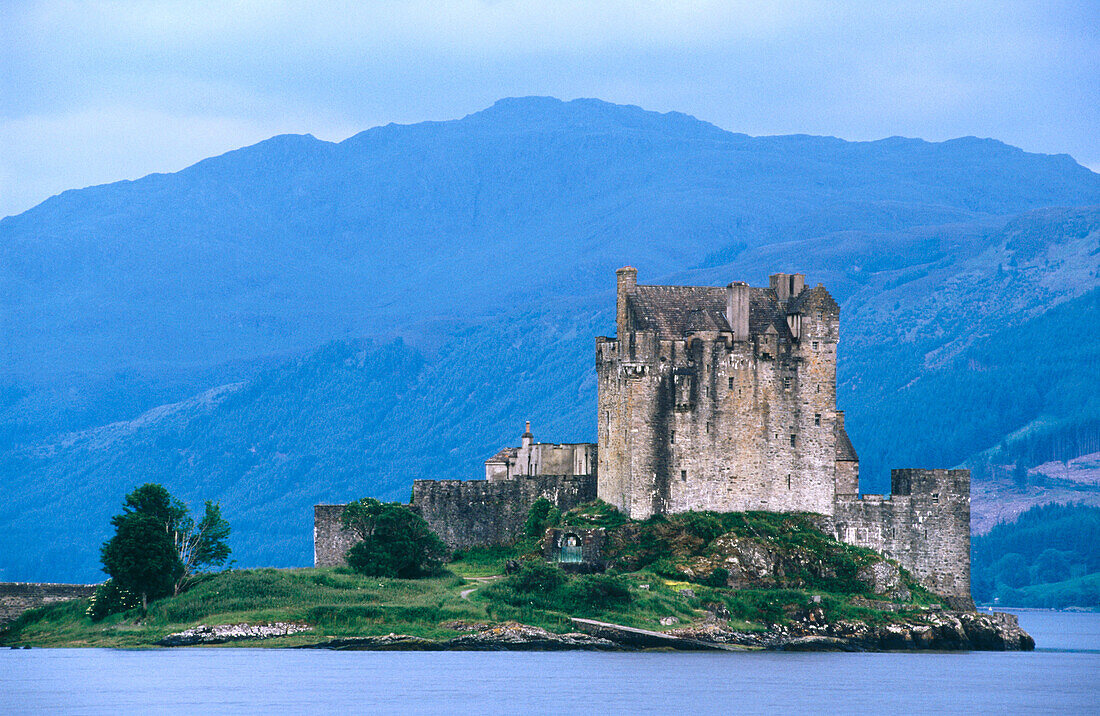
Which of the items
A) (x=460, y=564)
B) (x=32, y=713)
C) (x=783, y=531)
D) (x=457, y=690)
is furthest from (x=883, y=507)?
(x=32, y=713)

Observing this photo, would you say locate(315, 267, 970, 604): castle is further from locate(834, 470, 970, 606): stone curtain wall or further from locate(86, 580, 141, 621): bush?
locate(86, 580, 141, 621): bush

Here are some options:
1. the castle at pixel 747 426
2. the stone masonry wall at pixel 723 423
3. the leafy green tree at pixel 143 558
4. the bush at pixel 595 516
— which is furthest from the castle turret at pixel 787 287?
the leafy green tree at pixel 143 558

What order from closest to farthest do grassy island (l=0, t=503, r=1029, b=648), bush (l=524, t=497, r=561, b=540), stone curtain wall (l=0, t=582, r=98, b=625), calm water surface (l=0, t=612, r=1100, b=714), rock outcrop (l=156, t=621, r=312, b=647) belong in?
1. calm water surface (l=0, t=612, r=1100, b=714)
2. rock outcrop (l=156, t=621, r=312, b=647)
3. grassy island (l=0, t=503, r=1029, b=648)
4. bush (l=524, t=497, r=561, b=540)
5. stone curtain wall (l=0, t=582, r=98, b=625)

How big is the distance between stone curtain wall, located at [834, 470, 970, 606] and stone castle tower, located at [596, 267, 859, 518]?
162 centimetres

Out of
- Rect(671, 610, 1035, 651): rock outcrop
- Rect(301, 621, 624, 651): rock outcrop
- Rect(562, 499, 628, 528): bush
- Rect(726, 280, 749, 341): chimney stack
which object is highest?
Rect(726, 280, 749, 341): chimney stack

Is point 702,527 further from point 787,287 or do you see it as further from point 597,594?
point 787,287

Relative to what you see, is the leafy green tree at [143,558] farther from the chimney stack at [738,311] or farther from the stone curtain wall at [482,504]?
the chimney stack at [738,311]

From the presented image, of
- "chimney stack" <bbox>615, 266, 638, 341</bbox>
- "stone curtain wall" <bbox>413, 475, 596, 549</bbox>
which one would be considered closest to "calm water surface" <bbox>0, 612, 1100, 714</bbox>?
"stone curtain wall" <bbox>413, 475, 596, 549</bbox>

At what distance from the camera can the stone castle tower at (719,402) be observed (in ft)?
313

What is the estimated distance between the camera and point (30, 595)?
3930 inches

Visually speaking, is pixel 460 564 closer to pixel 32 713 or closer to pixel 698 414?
pixel 698 414

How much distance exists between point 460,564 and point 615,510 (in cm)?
1019

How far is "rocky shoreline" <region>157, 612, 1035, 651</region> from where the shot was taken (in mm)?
86500

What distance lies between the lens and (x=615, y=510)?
9744 centimetres
